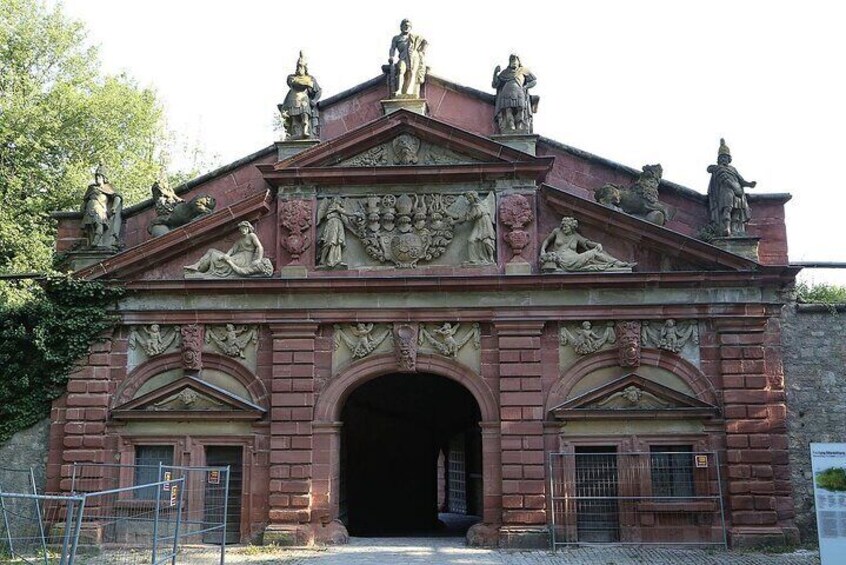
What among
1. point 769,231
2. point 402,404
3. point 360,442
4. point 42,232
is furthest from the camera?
point 42,232

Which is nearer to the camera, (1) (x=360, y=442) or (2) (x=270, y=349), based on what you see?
(2) (x=270, y=349)

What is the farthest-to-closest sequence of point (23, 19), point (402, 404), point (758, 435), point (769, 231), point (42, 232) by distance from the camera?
point (23, 19) → point (42, 232) → point (402, 404) → point (769, 231) → point (758, 435)

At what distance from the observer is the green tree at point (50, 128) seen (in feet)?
86.1

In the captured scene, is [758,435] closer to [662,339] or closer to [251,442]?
[662,339]

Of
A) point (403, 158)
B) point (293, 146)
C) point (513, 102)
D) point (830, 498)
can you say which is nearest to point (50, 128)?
point (293, 146)

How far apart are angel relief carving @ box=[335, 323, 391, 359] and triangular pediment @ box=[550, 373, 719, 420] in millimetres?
3785

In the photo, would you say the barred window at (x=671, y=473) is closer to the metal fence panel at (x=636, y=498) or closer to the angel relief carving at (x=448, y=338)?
the metal fence panel at (x=636, y=498)

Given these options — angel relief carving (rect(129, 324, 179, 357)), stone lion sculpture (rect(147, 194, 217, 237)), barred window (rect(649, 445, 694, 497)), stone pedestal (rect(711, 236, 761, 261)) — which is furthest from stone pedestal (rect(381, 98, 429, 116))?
barred window (rect(649, 445, 694, 497))

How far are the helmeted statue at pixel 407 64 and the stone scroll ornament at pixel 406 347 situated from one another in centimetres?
529

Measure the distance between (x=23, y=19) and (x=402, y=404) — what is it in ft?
59.5

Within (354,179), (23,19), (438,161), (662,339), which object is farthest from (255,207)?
(23,19)

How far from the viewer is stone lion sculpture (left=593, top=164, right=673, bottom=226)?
17.8 m

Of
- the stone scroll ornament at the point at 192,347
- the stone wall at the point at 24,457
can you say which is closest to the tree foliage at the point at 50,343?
the stone wall at the point at 24,457

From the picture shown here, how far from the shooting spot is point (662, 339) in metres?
17.1
